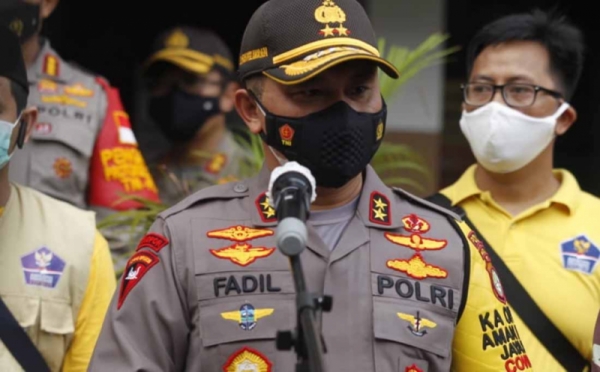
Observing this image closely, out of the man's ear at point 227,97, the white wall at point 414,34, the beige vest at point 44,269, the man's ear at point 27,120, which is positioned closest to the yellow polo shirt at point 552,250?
the beige vest at point 44,269

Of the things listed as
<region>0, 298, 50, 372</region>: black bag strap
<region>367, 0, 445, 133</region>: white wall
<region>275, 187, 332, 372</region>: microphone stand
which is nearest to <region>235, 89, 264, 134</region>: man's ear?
<region>275, 187, 332, 372</region>: microphone stand

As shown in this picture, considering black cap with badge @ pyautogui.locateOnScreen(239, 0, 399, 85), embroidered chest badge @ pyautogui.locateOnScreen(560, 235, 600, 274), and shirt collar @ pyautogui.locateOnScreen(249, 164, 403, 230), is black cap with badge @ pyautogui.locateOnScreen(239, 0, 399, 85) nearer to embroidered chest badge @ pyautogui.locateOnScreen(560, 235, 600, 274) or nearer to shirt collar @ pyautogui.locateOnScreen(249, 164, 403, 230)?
shirt collar @ pyautogui.locateOnScreen(249, 164, 403, 230)

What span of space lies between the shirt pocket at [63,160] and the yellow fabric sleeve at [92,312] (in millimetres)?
1119

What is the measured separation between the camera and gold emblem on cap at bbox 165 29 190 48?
6.61 m

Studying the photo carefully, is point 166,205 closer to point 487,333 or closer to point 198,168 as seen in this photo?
point 198,168

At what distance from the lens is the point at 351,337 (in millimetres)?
3021

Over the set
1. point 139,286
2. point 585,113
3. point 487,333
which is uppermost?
point 139,286

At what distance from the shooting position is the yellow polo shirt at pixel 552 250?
4191mm

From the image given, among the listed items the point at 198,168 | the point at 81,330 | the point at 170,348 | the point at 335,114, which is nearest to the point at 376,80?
the point at 335,114

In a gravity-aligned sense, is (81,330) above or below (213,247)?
below

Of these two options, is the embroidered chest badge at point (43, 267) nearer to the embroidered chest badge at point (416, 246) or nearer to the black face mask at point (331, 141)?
the black face mask at point (331, 141)

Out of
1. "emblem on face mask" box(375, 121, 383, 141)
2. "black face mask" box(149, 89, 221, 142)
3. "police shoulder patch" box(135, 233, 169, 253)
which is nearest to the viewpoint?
"police shoulder patch" box(135, 233, 169, 253)

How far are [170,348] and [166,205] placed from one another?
1.91 metres

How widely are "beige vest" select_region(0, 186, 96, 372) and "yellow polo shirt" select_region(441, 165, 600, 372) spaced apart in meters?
1.44
